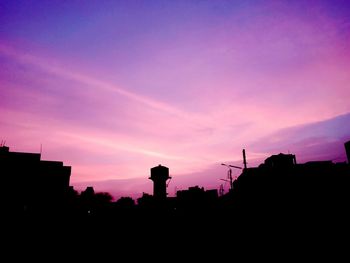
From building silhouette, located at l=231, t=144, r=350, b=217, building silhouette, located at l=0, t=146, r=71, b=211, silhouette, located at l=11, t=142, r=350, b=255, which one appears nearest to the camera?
silhouette, located at l=11, t=142, r=350, b=255

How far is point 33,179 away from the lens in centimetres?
2488

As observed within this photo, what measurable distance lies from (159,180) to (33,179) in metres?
12.6

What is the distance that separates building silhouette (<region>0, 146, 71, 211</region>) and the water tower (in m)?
9.61

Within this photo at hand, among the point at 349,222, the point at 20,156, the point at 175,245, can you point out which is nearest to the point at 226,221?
the point at 175,245

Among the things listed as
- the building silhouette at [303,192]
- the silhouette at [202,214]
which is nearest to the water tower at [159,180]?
the silhouette at [202,214]

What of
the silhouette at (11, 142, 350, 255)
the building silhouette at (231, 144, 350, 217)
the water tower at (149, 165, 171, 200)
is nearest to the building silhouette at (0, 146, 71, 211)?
the silhouette at (11, 142, 350, 255)

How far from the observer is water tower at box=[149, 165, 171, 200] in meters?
25.0

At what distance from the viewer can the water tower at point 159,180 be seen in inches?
983

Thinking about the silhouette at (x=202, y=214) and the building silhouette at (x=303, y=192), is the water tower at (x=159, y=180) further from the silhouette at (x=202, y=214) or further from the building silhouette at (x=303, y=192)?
the building silhouette at (x=303, y=192)

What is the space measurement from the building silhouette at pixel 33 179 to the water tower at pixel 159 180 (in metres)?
9.61

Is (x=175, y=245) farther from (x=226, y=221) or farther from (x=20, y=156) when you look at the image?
(x=20, y=156)

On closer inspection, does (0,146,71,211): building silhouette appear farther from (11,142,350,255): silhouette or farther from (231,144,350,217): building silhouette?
(231,144,350,217): building silhouette

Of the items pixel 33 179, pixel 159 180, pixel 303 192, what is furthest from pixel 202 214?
pixel 33 179

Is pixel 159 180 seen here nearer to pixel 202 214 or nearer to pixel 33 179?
pixel 202 214
